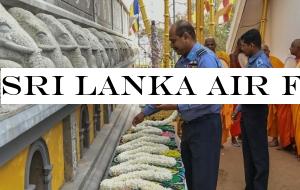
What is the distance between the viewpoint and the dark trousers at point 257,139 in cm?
423

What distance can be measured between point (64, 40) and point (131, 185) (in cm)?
112

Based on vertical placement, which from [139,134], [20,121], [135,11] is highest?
[135,11]

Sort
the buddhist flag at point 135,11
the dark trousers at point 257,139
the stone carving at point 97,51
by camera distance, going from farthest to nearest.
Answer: the buddhist flag at point 135,11 → the dark trousers at point 257,139 → the stone carving at point 97,51

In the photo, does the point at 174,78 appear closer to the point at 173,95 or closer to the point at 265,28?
the point at 173,95

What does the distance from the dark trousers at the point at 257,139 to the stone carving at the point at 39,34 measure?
2285 mm

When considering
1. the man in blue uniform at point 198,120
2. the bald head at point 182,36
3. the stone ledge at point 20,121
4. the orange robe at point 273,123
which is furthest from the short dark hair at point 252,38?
the orange robe at point 273,123

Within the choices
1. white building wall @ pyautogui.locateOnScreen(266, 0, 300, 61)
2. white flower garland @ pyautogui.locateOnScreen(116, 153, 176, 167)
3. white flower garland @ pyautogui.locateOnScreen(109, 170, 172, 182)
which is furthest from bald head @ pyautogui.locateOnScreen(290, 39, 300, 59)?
white flower garland @ pyautogui.locateOnScreen(109, 170, 172, 182)

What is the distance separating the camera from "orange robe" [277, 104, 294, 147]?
21.8ft

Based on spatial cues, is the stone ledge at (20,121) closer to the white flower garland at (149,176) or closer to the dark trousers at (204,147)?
the white flower garland at (149,176)

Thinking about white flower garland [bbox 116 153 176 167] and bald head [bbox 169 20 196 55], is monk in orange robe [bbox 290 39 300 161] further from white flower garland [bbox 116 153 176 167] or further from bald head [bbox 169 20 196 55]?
bald head [bbox 169 20 196 55]

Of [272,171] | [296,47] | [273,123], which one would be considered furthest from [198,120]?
[273,123]

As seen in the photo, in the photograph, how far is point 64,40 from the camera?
2959 mm

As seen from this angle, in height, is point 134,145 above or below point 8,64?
below

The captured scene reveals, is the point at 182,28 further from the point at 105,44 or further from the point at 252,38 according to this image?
the point at 105,44
